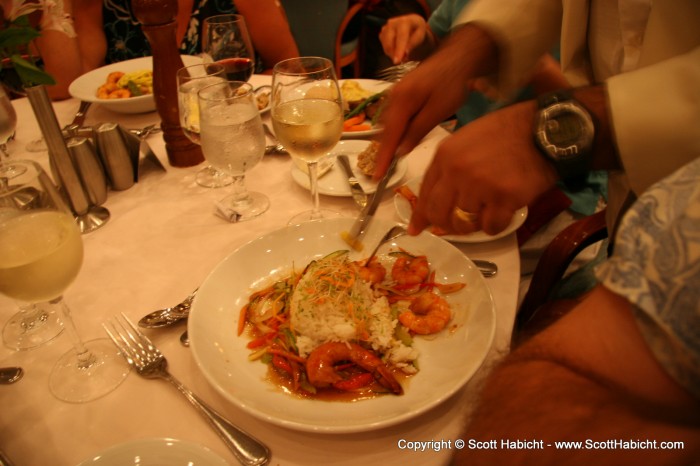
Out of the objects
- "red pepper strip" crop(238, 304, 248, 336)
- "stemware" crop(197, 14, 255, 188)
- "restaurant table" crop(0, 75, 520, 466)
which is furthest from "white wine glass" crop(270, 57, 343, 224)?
"stemware" crop(197, 14, 255, 188)

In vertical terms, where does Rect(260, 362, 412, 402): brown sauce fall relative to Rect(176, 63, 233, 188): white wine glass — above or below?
below

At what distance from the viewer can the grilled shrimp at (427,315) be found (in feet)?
3.35

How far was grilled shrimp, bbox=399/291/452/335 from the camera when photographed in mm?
1022

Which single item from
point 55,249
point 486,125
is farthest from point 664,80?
point 55,249

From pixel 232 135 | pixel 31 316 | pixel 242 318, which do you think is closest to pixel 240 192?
pixel 232 135

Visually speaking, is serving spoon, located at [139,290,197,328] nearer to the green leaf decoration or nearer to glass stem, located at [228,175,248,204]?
glass stem, located at [228,175,248,204]

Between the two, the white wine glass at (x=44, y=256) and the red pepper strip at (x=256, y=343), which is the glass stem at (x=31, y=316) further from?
the red pepper strip at (x=256, y=343)

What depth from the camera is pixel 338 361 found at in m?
0.94

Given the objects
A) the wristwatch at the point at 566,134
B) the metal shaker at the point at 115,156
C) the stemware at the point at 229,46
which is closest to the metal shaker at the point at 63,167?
the metal shaker at the point at 115,156

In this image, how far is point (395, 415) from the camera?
774mm

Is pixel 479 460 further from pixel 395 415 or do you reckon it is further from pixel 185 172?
pixel 185 172

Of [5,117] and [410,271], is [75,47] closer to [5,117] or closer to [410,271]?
[5,117]

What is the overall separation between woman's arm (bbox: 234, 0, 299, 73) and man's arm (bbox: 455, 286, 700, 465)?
2787 millimetres

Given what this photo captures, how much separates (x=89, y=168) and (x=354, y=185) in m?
0.87
